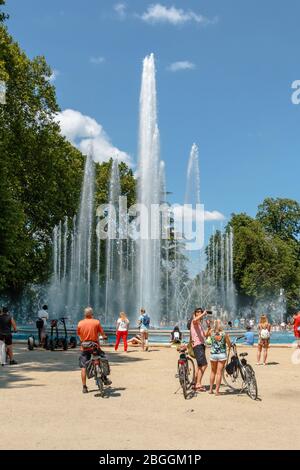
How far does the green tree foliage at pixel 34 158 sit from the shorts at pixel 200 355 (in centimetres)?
1632

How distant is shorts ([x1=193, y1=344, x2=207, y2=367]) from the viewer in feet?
34.5

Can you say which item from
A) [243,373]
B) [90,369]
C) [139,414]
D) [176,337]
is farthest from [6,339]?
[176,337]

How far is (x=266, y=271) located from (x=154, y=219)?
31.3m

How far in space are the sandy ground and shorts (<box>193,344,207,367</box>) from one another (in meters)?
0.67

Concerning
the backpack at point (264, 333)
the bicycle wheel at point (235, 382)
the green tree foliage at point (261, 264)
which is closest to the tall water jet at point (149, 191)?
the backpack at point (264, 333)

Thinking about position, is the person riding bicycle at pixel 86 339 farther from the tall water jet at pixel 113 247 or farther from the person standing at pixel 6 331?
the tall water jet at pixel 113 247

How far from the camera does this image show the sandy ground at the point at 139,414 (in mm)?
6523

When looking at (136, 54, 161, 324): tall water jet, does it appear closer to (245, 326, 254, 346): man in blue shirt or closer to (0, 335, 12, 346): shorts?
(245, 326, 254, 346): man in blue shirt

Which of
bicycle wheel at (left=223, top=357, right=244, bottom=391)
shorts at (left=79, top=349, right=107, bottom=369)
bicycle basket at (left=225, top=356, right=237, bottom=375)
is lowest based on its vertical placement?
bicycle wheel at (left=223, top=357, right=244, bottom=391)

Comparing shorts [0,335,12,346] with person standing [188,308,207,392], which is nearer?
person standing [188,308,207,392]

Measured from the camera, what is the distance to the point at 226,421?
7793mm

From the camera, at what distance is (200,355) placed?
10.6 metres

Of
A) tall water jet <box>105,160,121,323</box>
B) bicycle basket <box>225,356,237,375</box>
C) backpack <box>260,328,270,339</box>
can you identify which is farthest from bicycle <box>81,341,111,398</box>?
tall water jet <box>105,160,121,323</box>

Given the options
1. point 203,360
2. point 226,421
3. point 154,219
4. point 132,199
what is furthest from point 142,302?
point 132,199
